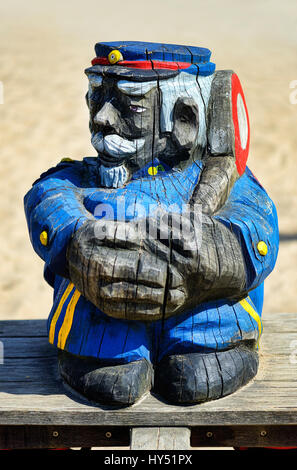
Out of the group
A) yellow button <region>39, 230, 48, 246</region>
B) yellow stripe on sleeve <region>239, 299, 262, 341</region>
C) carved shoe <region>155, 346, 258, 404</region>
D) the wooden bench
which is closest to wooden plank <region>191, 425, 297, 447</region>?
the wooden bench

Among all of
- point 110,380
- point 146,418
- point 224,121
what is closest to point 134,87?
point 224,121

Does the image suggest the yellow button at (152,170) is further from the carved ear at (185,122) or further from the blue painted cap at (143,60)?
the blue painted cap at (143,60)

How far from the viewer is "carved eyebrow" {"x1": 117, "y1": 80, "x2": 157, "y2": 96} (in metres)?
2.45

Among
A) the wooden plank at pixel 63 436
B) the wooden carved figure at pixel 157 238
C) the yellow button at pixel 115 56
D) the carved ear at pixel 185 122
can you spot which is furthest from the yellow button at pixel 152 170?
the wooden plank at pixel 63 436

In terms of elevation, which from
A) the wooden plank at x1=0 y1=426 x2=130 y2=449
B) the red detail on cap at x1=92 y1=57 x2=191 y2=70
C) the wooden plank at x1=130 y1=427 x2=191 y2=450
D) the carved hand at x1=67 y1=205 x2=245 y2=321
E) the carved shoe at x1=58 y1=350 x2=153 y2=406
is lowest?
the wooden plank at x1=0 y1=426 x2=130 y2=449

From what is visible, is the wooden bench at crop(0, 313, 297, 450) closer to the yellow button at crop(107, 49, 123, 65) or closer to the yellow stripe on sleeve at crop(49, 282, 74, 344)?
the yellow stripe on sleeve at crop(49, 282, 74, 344)

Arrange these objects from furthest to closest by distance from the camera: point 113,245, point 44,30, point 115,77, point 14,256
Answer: point 44,30
point 14,256
point 115,77
point 113,245

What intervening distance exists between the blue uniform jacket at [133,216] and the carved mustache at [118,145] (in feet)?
0.30

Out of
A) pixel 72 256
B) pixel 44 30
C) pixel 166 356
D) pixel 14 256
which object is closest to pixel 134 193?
pixel 72 256

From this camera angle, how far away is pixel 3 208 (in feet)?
21.0

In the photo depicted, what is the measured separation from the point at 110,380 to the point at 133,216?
1.74ft

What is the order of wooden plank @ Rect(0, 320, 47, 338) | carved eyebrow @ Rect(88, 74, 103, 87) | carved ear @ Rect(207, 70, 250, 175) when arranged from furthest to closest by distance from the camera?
wooden plank @ Rect(0, 320, 47, 338) → carved ear @ Rect(207, 70, 250, 175) → carved eyebrow @ Rect(88, 74, 103, 87)

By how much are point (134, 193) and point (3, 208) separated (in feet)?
13.4

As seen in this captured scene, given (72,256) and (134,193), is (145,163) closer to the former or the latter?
(134,193)
